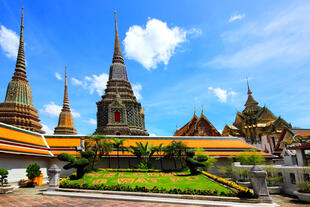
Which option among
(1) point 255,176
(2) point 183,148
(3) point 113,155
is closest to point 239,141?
(2) point 183,148

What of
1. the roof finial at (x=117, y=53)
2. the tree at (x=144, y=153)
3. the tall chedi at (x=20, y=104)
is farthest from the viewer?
the roof finial at (x=117, y=53)

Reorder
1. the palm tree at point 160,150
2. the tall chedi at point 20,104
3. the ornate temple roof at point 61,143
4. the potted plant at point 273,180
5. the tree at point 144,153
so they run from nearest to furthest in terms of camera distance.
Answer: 1. the potted plant at point 273,180
2. the ornate temple roof at point 61,143
3. the tree at point 144,153
4. the palm tree at point 160,150
5. the tall chedi at point 20,104

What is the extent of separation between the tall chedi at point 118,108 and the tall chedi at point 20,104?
1058 cm

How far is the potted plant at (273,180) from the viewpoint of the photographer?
49.6 ft

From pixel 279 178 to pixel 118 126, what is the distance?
25513 mm

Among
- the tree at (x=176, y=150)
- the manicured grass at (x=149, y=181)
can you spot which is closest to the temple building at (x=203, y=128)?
the tree at (x=176, y=150)

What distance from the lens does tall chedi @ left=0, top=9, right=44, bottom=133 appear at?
31484 millimetres

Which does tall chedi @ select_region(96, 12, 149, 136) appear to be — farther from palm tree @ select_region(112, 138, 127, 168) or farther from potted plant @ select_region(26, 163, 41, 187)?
potted plant @ select_region(26, 163, 41, 187)

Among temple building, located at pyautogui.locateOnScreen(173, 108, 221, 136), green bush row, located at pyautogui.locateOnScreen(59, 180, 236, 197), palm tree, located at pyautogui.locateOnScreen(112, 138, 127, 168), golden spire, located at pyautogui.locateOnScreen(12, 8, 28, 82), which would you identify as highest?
golden spire, located at pyautogui.locateOnScreen(12, 8, 28, 82)

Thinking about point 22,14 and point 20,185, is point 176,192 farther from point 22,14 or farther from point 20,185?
point 22,14

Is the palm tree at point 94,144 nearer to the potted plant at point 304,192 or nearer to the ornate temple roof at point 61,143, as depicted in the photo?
the ornate temple roof at point 61,143

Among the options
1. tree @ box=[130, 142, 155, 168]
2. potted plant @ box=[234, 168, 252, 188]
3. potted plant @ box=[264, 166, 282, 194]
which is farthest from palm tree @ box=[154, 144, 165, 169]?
potted plant @ box=[264, 166, 282, 194]

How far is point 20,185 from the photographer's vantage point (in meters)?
16.3

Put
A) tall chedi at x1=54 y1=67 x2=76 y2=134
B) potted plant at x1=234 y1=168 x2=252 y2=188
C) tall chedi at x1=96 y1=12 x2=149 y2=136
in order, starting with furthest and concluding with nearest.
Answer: tall chedi at x1=54 y1=67 x2=76 y2=134, tall chedi at x1=96 y1=12 x2=149 y2=136, potted plant at x1=234 y1=168 x2=252 y2=188
